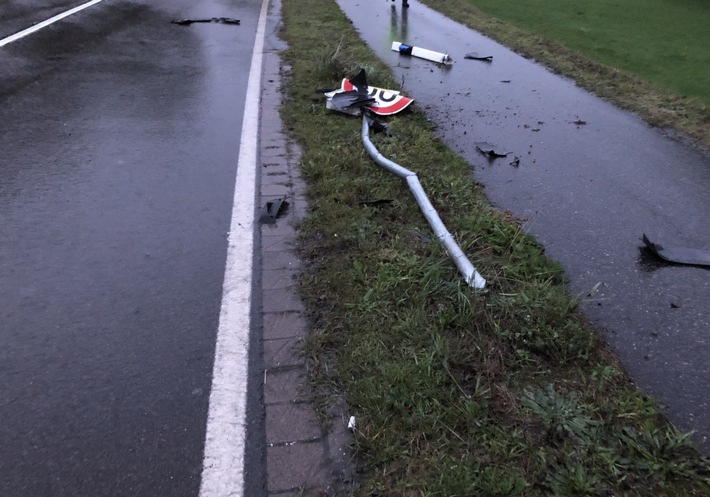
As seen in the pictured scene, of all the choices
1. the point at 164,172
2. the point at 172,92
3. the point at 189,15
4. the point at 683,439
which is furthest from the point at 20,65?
the point at 683,439

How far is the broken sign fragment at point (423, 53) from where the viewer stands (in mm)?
9273

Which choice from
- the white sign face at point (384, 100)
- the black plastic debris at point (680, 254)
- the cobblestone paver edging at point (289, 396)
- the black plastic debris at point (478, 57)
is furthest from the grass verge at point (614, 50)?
the cobblestone paver edging at point (289, 396)

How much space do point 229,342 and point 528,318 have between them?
5.41 ft

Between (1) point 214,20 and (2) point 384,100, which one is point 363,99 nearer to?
(2) point 384,100

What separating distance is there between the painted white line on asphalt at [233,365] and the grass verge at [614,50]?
4.73m

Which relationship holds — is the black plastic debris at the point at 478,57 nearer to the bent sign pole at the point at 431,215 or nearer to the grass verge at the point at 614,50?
the grass verge at the point at 614,50

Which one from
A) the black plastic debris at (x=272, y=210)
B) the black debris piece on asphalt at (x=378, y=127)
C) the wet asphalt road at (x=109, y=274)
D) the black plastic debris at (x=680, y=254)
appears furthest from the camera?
the black debris piece on asphalt at (x=378, y=127)

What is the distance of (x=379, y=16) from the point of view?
13.7m

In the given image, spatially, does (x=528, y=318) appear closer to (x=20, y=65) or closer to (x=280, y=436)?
(x=280, y=436)

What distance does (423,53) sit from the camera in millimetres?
9617

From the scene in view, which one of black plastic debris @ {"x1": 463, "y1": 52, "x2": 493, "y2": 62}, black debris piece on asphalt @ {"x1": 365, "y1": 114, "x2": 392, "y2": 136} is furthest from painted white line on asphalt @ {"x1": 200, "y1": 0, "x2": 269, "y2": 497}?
black plastic debris @ {"x1": 463, "y1": 52, "x2": 493, "y2": 62}

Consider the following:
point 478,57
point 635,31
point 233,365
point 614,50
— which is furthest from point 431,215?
point 635,31

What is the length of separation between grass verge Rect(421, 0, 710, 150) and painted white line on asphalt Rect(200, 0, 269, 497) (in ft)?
15.5

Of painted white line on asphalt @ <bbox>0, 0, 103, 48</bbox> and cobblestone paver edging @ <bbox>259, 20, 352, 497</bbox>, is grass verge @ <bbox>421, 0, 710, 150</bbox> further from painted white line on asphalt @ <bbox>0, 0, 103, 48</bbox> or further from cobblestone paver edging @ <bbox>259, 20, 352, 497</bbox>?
painted white line on asphalt @ <bbox>0, 0, 103, 48</bbox>
